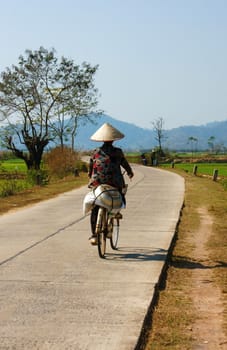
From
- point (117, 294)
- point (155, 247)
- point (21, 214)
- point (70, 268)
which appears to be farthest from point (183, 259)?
point (21, 214)

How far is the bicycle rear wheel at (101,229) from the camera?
338 inches

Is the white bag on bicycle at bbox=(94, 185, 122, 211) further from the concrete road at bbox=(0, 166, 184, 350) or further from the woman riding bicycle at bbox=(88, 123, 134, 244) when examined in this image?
the concrete road at bbox=(0, 166, 184, 350)

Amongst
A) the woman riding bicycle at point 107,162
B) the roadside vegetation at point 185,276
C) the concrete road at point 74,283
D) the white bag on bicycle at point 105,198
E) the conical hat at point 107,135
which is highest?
the conical hat at point 107,135

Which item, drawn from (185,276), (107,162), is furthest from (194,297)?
(107,162)

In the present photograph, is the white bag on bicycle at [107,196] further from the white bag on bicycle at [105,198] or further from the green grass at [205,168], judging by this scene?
the green grass at [205,168]

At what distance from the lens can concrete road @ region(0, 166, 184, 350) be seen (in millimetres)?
5203

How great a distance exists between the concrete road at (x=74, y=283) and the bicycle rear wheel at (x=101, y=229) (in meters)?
0.14

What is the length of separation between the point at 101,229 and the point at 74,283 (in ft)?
5.48

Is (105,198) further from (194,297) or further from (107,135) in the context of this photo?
(194,297)

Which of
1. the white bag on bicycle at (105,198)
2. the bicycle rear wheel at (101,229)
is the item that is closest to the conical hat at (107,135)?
the white bag on bicycle at (105,198)

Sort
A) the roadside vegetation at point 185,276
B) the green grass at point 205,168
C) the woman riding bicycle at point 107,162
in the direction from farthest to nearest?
the green grass at point 205,168 < the woman riding bicycle at point 107,162 < the roadside vegetation at point 185,276

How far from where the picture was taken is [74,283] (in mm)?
7062

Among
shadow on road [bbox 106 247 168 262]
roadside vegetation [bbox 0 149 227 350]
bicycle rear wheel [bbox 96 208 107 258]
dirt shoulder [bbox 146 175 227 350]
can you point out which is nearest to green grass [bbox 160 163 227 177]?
roadside vegetation [bbox 0 149 227 350]

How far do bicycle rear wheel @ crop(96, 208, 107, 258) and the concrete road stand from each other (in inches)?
5.7
